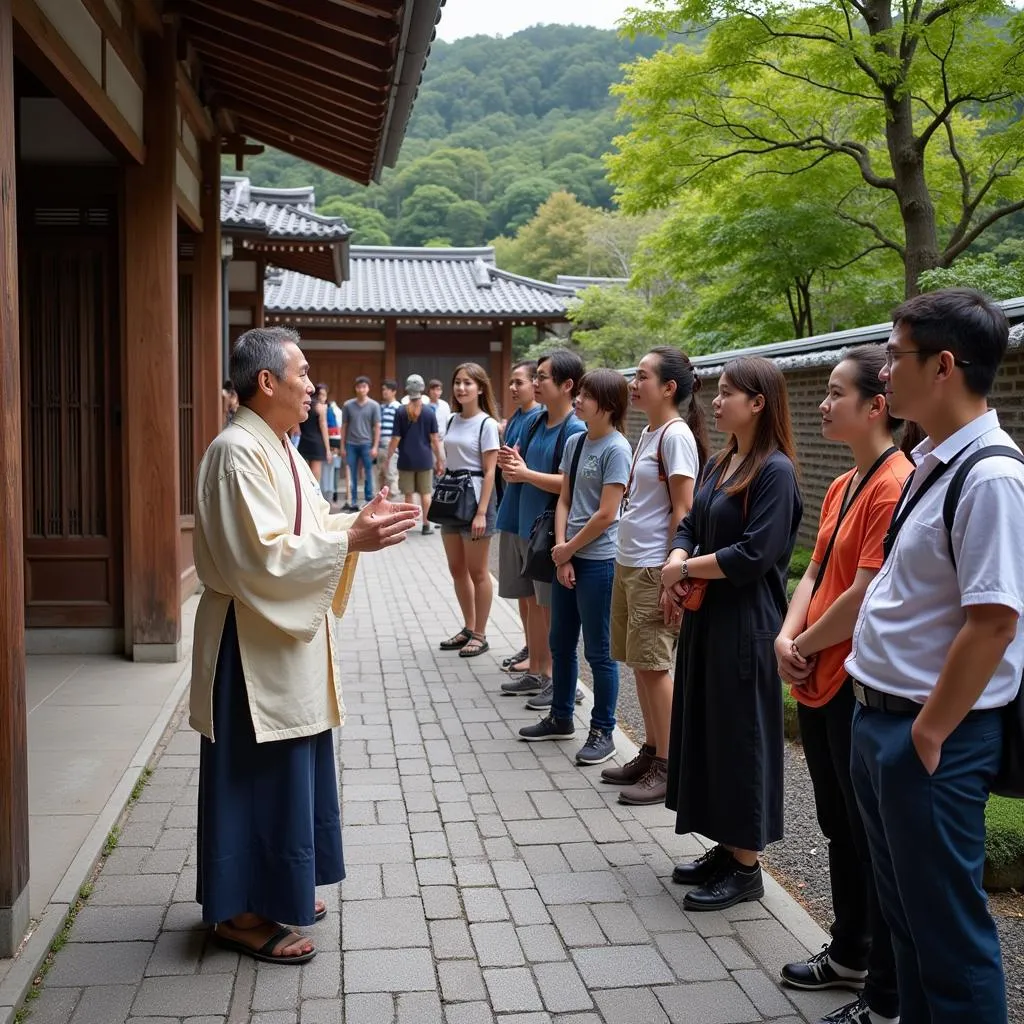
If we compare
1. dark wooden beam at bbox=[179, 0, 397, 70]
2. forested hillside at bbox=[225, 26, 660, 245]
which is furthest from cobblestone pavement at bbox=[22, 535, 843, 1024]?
forested hillside at bbox=[225, 26, 660, 245]

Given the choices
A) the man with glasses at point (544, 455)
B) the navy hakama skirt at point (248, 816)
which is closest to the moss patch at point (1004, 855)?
the navy hakama skirt at point (248, 816)

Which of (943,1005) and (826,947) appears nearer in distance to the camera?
(943,1005)

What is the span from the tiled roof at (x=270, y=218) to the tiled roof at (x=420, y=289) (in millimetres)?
1966

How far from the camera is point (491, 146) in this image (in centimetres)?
6034

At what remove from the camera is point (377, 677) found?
7.31 meters

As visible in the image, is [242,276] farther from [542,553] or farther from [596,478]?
[596,478]

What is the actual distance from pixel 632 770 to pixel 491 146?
5927 cm

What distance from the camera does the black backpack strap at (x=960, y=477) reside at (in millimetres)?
2279

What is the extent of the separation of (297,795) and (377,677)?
3.93m

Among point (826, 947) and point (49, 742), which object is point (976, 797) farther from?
point (49, 742)

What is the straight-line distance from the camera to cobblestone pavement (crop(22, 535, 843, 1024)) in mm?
3197

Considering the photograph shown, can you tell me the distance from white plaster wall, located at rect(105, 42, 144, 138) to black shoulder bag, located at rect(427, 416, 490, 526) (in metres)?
2.97

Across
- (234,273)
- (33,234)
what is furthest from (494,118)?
(33,234)

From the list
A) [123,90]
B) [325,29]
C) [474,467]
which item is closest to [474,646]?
[474,467]
